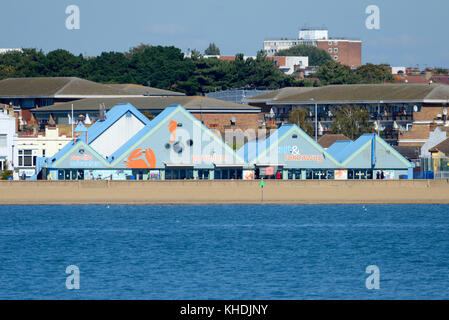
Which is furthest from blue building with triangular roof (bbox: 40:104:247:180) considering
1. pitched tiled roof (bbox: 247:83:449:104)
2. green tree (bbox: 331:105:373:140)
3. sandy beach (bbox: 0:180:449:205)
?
pitched tiled roof (bbox: 247:83:449:104)

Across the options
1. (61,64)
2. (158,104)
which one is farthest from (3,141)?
(61,64)

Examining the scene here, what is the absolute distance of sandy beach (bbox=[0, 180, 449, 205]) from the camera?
266 feet

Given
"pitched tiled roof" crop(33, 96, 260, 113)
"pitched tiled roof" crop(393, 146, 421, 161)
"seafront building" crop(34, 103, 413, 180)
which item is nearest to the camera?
"seafront building" crop(34, 103, 413, 180)

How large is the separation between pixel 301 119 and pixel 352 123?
713cm

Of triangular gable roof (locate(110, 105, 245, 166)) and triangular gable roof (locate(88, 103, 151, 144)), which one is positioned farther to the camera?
triangular gable roof (locate(88, 103, 151, 144))

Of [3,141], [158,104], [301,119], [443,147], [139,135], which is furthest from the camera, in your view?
[301,119]

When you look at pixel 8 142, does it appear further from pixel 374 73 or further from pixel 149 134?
pixel 374 73

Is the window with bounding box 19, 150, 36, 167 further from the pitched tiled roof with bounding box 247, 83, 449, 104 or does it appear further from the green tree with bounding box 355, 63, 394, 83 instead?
the green tree with bounding box 355, 63, 394, 83

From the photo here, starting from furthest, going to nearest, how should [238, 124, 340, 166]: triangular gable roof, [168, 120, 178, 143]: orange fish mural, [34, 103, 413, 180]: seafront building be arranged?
[238, 124, 340, 166]: triangular gable roof < [168, 120, 178, 143]: orange fish mural < [34, 103, 413, 180]: seafront building

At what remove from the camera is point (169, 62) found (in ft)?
551

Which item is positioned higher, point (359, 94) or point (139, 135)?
point (359, 94)

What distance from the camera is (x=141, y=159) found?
8500 centimetres

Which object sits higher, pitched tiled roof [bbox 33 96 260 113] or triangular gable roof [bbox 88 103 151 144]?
pitched tiled roof [bbox 33 96 260 113]

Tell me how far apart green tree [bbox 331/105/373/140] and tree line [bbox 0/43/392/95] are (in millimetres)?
37803
